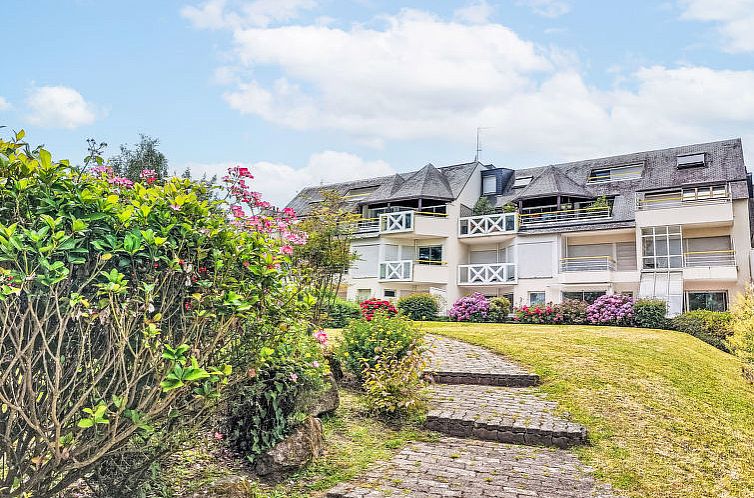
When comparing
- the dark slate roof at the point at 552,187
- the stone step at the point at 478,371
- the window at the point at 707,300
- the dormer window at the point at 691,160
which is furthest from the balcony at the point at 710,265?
the stone step at the point at 478,371

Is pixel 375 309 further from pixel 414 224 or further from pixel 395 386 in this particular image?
pixel 414 224

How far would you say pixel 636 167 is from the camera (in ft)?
109

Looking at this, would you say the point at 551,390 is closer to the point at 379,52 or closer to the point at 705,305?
the point at 379,52

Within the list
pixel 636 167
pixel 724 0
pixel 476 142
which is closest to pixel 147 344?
pixel 724 0

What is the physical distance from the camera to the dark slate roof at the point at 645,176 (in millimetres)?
28781

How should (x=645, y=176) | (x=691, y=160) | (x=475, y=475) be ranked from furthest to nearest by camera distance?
(x=645, y=176) → (x=691, y=160) → (x=475, y=475)

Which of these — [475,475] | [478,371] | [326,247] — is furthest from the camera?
[326,247]

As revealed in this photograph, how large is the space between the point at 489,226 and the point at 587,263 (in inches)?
229

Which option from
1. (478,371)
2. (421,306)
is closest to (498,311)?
(421,306)

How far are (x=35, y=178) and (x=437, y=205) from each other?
31.3 metres

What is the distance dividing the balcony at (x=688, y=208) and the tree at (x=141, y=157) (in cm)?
2489

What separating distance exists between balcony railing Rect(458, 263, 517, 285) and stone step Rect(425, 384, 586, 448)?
72.0ft

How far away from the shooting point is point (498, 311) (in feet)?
85.2

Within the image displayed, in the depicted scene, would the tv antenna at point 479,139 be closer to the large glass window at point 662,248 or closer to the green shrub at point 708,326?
the large glass window at point 662,248
